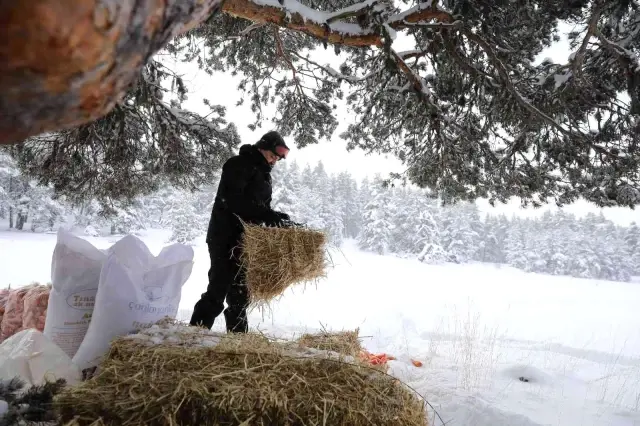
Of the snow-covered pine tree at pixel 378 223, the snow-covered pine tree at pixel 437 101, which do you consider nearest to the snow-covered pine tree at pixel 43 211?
the snow-covered pine tree at pixel 378 223

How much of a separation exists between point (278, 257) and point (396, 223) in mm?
46276

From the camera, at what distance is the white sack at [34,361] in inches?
66.5

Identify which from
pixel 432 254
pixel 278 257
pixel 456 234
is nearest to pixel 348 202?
pixel 456 234

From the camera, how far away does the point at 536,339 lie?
805 cm

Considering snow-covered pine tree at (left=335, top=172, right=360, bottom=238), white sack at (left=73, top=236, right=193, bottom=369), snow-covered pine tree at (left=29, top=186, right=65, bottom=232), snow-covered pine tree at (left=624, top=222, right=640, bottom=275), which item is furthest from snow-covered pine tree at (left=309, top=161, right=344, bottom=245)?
snow-covered pine tree at (left=624, top=222, right=640, bottom=275)

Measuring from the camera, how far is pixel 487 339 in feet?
23.6

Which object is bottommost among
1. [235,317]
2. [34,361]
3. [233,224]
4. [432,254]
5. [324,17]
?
[432,254]

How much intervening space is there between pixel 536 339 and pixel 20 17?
9632 millimetres

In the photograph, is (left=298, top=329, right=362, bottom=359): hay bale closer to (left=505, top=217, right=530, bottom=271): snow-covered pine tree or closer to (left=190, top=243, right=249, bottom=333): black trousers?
(left=190, top=243, right=249, bottom=333): black trousers

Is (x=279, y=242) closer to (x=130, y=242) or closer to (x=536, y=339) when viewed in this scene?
(x=130, y=242)

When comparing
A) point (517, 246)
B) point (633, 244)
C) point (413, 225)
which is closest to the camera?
point (413, 225)

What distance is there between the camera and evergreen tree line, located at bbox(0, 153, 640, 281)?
36812mm

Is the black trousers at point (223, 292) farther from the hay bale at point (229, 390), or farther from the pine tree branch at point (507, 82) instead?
the pine tree branch at point (507, 82)

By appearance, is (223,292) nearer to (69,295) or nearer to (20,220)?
(69,295)
